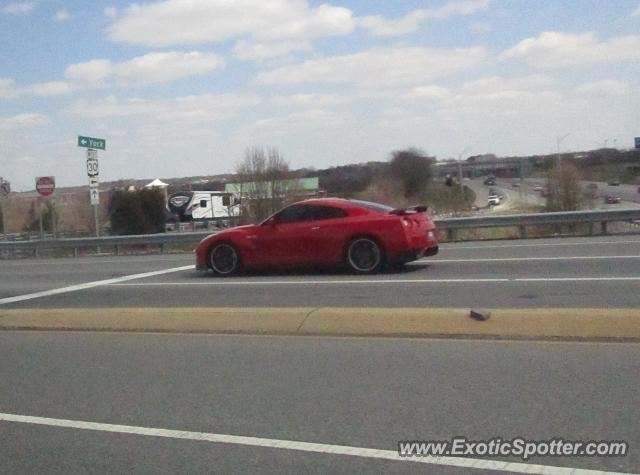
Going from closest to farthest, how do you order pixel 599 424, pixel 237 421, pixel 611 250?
pixel 599 424
pixel 237 421
pixel 611 250

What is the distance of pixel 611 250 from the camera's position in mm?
16422

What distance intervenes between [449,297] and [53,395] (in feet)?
19.6

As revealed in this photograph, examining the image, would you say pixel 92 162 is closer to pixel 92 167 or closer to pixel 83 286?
pixel 92 167

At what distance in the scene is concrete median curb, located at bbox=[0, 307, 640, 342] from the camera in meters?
8.60

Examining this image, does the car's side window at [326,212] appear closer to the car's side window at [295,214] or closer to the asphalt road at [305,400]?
the car's side window at [295,214]

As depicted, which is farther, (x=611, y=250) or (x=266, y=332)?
(x=611, y=250)

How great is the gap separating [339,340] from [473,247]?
10.9 meters

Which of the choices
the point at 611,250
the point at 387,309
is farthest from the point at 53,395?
the point at 611,250

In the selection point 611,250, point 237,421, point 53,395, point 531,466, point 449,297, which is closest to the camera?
point 531,466

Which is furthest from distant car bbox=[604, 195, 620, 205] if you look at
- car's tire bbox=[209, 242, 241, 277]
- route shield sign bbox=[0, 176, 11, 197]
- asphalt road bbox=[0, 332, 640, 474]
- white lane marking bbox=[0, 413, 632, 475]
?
white lane marking bbox=[0, 413, 632, 475]

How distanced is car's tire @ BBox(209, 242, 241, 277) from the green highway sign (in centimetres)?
1466

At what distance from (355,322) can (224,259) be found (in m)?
6.51

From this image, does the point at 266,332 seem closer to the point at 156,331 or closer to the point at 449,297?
the point at 156,331

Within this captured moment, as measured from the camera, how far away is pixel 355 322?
9617 mm
